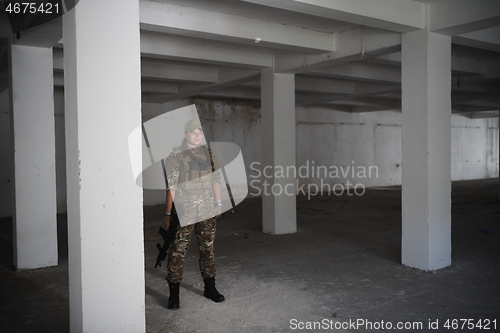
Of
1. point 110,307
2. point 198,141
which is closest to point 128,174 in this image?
point 110,307

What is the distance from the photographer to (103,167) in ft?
7.97

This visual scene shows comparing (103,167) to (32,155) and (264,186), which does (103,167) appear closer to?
(32,155)

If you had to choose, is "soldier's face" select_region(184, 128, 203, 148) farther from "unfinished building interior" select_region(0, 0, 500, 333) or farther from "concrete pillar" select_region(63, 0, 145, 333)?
"concrete pillar" select_region(63, 0, 145, 333)

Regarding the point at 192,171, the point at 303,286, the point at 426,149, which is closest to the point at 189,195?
the point at 192,171

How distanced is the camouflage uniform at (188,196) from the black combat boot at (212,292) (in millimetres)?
318

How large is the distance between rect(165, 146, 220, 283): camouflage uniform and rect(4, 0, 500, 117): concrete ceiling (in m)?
1.55

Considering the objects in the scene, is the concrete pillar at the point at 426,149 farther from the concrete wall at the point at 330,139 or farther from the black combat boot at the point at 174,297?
the concrete wall at the point at 330,139

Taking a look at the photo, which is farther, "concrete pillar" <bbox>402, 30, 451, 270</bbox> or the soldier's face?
"concrete pillar" <bbox>402, 30, 451, 270</bbox>

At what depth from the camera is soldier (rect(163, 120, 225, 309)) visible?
3566mm

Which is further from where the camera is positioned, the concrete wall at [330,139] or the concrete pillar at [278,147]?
the concrete wall at [330,139]

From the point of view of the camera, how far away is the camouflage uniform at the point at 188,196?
3572 millimetres

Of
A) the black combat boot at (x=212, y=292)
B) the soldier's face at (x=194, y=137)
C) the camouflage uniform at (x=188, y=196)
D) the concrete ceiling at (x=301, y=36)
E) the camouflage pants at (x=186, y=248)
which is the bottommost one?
the black combat boot at (x=212, y=292)

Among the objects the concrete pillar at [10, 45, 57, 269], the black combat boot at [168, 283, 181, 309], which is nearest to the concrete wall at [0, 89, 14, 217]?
the concrete pillar at [10, 45, 57, 269]

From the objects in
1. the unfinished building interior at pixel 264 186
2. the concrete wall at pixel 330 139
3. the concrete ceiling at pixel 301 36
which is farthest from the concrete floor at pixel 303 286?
the concrete wall at pixel 330 139
